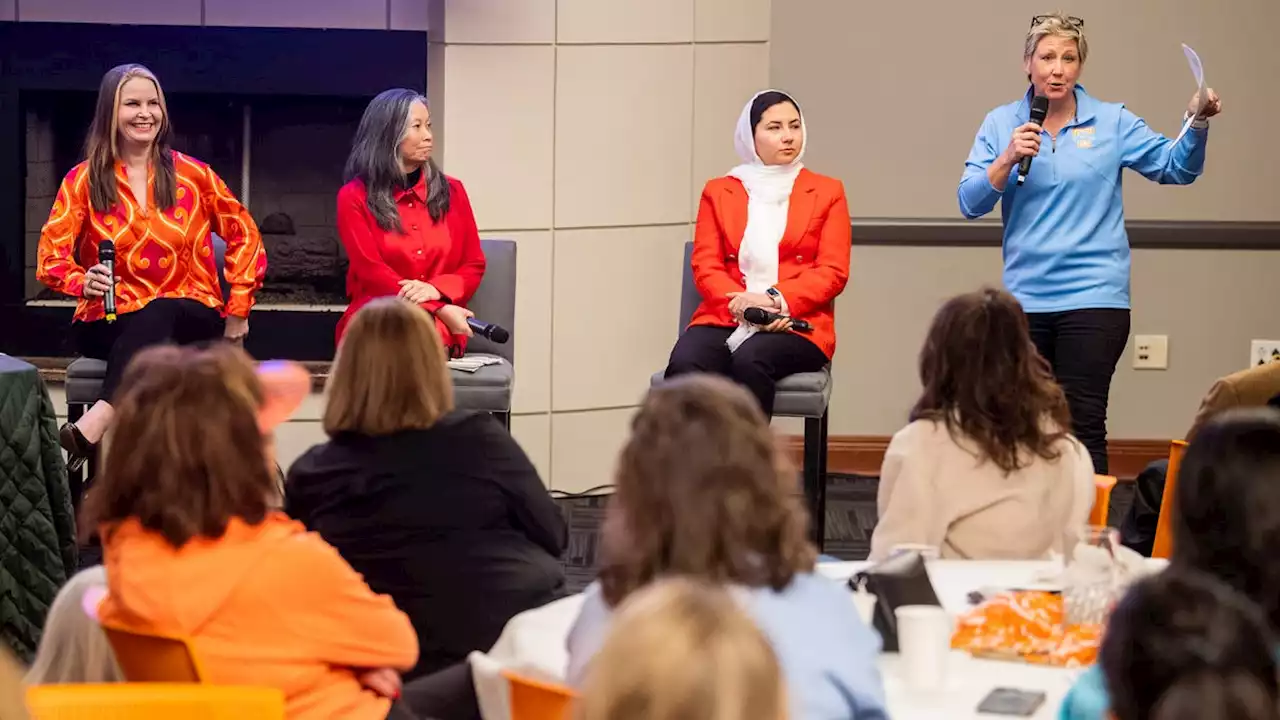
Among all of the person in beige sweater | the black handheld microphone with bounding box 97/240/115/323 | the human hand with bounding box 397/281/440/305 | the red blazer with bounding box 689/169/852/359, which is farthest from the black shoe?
the person in beige sweater

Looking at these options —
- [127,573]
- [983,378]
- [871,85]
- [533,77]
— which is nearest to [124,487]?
[127,573]

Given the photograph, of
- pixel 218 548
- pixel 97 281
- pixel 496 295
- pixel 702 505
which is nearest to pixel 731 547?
pixel 702 505

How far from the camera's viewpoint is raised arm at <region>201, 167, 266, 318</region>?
4707 millimetres

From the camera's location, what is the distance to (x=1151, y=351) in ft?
18.9

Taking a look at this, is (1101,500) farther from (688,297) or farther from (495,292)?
(495,292)

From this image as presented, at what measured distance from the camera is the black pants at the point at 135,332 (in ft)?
14.5

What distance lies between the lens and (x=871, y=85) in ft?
18.7

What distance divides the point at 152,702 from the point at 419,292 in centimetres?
289

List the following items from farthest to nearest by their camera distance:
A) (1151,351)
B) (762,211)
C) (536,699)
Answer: (1151,351), (762,211), (536,699)

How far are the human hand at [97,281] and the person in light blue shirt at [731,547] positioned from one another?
2.80m

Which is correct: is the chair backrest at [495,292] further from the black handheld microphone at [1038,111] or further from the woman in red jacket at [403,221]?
the black handheld microphone at [1038,111]

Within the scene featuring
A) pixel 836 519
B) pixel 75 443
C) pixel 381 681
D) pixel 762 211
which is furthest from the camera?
pixel 836 519

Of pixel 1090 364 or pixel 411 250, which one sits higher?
pixel 411 250

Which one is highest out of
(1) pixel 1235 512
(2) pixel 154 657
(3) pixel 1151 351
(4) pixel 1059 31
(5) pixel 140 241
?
(4) pixel 1059 31
